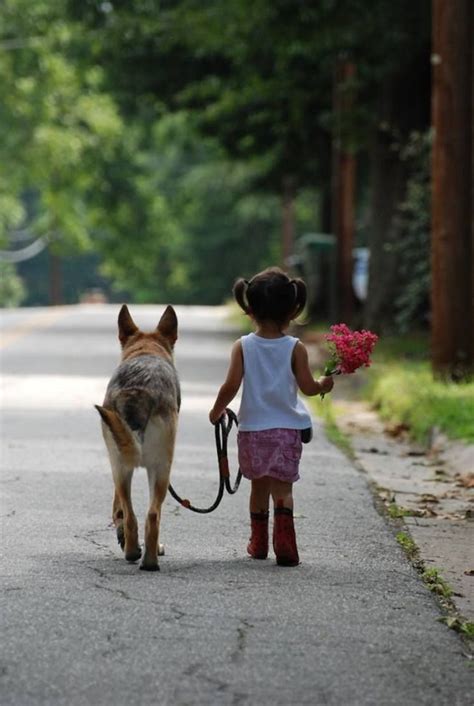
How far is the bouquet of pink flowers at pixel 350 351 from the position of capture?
8.30 meters

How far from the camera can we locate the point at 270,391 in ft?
27.3

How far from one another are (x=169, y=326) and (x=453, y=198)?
909 cm

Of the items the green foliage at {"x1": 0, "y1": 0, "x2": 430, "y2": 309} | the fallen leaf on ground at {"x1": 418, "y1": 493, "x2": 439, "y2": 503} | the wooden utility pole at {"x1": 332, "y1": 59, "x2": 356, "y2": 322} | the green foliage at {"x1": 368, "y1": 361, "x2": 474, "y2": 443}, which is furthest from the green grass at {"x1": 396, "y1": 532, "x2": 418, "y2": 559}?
the wooden utility pole at {"x1": 332, "y1": 59, "x2": 356, "y2": 322}

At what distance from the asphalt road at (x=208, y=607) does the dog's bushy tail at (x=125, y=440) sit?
490 mm

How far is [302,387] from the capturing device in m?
8.20

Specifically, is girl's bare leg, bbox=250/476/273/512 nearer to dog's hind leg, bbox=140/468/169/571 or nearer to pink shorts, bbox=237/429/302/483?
pink shorts, bbox=237/429/302/483

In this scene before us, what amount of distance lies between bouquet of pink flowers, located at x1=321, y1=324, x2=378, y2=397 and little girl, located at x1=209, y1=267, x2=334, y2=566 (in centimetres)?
14

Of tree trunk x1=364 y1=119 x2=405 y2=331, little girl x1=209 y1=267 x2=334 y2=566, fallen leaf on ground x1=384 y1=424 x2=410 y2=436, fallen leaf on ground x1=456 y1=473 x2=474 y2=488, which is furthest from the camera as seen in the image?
tree trunk x1=364 y1=119 x2=405 y2=331

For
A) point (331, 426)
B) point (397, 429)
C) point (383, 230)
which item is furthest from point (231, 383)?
point (383, 230)

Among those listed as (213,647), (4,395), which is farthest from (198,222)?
(213,647)

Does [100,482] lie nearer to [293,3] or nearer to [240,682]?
[240,682]

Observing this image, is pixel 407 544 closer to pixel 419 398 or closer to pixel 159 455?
pixel 159 455

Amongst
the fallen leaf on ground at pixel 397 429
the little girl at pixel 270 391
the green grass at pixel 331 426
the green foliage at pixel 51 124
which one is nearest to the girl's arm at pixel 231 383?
the little girl at pixel 270 391

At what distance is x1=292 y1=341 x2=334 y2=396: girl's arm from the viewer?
8211 millimetres
